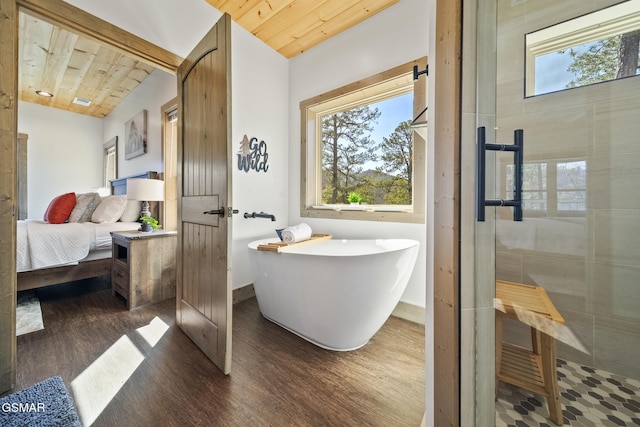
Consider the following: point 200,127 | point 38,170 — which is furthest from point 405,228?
point 38,170

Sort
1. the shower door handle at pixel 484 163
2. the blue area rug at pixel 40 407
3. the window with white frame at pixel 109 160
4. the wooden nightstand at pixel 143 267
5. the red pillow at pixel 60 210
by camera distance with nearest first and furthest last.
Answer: the shower door handle at pixel 484 163 → the blue area rug at pixel 40 407 → the wooden nightstand at pixel 143 267 → the red pillow at pixel 60 210 → the window with white frame at pixel 109 160

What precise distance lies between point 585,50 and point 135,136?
14.7ft

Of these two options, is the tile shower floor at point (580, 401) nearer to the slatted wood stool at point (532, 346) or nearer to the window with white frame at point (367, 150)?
the slatted wood stool at point (532, 346)

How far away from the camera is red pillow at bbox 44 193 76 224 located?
2701 mm

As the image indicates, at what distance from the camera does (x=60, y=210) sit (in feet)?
8.94

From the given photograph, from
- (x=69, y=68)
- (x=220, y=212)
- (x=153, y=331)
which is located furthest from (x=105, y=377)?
(x=69, y=68)

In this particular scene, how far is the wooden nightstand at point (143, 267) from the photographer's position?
219 cm

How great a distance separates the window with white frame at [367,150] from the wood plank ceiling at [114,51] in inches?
24.2

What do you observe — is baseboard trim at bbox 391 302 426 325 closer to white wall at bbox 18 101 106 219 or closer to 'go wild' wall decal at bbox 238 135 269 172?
'go wild' wall decal at bbox 238 135 269 172

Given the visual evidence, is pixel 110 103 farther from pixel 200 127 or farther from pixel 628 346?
pixel 628 346

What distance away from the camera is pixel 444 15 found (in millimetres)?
768

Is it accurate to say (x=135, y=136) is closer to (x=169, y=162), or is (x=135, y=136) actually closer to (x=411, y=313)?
Result: (x=169, y=162)

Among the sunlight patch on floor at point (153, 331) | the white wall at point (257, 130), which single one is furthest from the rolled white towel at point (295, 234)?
the sunlight patch on floor at point (153, 331)

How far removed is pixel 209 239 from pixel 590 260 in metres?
1.82
